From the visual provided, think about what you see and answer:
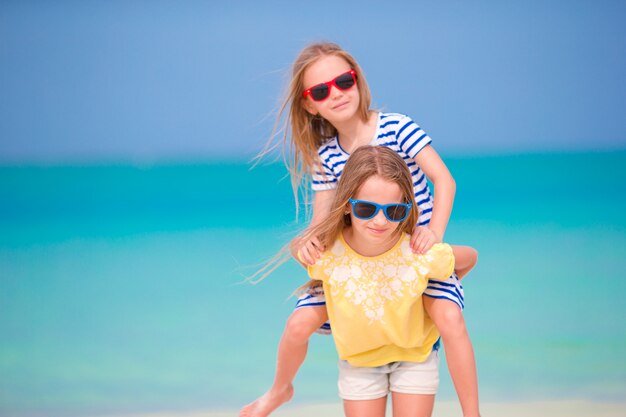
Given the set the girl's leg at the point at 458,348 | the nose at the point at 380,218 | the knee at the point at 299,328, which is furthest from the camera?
the knee at the point at 299,328

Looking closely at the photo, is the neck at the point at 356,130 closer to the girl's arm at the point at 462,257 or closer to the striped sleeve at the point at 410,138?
the striped sleeve at the point at 410,138

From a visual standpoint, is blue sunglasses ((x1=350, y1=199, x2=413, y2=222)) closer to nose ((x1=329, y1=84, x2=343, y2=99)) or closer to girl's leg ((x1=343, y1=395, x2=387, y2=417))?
nose ((x1=329, y1=84, x2=343, y2=99))

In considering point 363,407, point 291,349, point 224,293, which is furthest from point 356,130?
point 224,293

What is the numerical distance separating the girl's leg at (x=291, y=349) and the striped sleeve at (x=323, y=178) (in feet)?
1.55

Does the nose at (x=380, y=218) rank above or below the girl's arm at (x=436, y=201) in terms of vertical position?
below

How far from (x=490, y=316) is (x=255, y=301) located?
1418 mm

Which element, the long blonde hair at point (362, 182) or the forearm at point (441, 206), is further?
the forearm at point (441, 206)

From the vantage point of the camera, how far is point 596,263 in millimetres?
6602

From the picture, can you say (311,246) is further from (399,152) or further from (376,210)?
(399,152)

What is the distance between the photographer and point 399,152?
363 centimetres

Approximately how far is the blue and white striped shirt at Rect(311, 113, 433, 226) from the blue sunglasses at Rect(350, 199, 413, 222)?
1.24ft

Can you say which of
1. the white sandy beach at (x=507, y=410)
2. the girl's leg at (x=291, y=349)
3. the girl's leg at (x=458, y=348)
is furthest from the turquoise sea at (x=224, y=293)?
the girl's leg at (x=458, y=348)

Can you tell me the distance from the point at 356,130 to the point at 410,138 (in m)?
0.23

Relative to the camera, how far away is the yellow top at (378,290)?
3293mm
